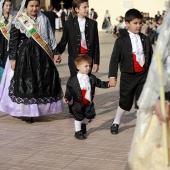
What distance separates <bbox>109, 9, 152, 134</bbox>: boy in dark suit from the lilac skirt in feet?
4.21

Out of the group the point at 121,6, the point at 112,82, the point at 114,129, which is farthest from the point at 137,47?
the point at 121,6

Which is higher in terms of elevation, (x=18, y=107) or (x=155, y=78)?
(x=155, y=78)

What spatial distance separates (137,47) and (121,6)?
111 ft

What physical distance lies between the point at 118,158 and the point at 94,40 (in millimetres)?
2323

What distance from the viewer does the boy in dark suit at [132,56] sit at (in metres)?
6.32

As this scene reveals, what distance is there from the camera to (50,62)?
7.40m

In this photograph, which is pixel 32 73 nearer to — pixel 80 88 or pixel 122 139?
pixel 80 88

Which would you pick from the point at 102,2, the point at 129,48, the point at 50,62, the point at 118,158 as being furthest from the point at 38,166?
the point at 102,2

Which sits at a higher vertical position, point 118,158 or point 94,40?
point 94,40

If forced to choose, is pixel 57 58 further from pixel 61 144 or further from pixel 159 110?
pixel 159 110

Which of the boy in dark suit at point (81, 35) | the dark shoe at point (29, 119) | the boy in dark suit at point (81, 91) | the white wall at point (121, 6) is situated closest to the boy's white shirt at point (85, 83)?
the boy in dark suit at point (81, 91)

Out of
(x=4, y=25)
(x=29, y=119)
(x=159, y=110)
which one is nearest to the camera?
(x=159, y=110)

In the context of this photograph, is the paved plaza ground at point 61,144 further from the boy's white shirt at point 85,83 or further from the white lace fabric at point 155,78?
the white lace fabric at point 155,78

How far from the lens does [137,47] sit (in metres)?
6.34
